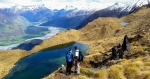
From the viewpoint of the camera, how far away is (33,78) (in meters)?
126

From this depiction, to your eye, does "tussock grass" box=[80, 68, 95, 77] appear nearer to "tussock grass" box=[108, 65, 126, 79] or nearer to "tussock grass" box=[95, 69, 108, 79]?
"tussock grass" box=[95, 69, 108, 79]

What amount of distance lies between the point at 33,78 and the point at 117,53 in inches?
2934

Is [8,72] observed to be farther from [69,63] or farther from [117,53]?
[69,63]

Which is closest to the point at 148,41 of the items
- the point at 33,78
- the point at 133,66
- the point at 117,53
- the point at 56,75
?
the point at 117,53

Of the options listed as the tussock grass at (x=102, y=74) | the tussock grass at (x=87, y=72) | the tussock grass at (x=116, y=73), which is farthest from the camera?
the tussock grass at (x=87, y=72)

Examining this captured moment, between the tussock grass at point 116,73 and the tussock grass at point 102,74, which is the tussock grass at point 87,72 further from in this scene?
the tussock grass at point 116,73

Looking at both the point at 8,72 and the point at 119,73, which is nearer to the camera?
the point at 119,73

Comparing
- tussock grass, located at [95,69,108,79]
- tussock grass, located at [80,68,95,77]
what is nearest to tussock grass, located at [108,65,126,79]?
tussock grass, located at [95,69,108,79]

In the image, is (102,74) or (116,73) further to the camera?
(102,74)

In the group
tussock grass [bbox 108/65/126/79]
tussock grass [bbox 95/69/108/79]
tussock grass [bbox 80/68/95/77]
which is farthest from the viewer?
tussock grass [bbox 80/68/95/77]

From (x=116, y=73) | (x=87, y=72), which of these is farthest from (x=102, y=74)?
(x=87, y=72)

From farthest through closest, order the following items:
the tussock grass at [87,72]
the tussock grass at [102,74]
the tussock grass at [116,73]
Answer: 1. the tussock grass at [87,72]
2. the tussock grass at [102,74]
3. the tussock grass at [116,73]

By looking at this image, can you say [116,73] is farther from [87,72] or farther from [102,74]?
[87,72]

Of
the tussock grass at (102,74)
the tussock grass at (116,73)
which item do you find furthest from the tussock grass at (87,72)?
the tussock grass at (116,73)
